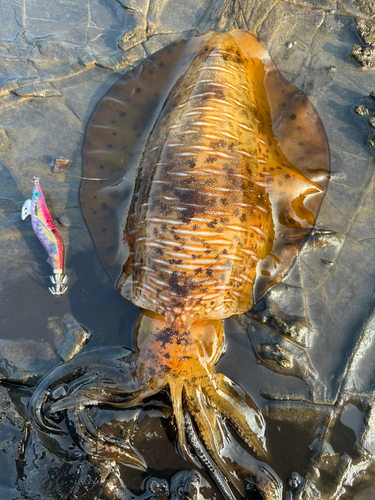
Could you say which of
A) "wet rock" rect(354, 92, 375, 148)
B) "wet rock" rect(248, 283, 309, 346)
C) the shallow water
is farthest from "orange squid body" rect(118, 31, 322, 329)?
"wet rock" rect(354, 92, 375, 148)

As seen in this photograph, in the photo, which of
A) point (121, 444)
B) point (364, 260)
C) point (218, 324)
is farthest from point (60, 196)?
point (364, 260)

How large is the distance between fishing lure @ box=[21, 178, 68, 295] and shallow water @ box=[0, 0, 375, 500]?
0.33 feet

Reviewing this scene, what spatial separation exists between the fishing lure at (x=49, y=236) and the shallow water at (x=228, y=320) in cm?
10

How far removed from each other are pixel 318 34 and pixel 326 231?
2564 mm

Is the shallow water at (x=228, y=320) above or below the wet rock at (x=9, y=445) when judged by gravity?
above

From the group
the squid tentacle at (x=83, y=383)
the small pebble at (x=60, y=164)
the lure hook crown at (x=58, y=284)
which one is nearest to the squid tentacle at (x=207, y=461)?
the squid tentacle at (x=83, y=383)

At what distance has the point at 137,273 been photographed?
3.53 meters

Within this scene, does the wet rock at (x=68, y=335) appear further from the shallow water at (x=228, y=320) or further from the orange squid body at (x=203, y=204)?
the orange squid body at (x=203, y=204)

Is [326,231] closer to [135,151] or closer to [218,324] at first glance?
[218,324]

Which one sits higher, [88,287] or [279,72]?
[279,72]

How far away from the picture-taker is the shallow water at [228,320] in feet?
10.9

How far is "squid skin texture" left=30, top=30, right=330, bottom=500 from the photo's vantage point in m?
3.17

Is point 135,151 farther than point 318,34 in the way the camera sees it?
No

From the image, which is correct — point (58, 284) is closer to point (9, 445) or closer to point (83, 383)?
point (83, 383)
